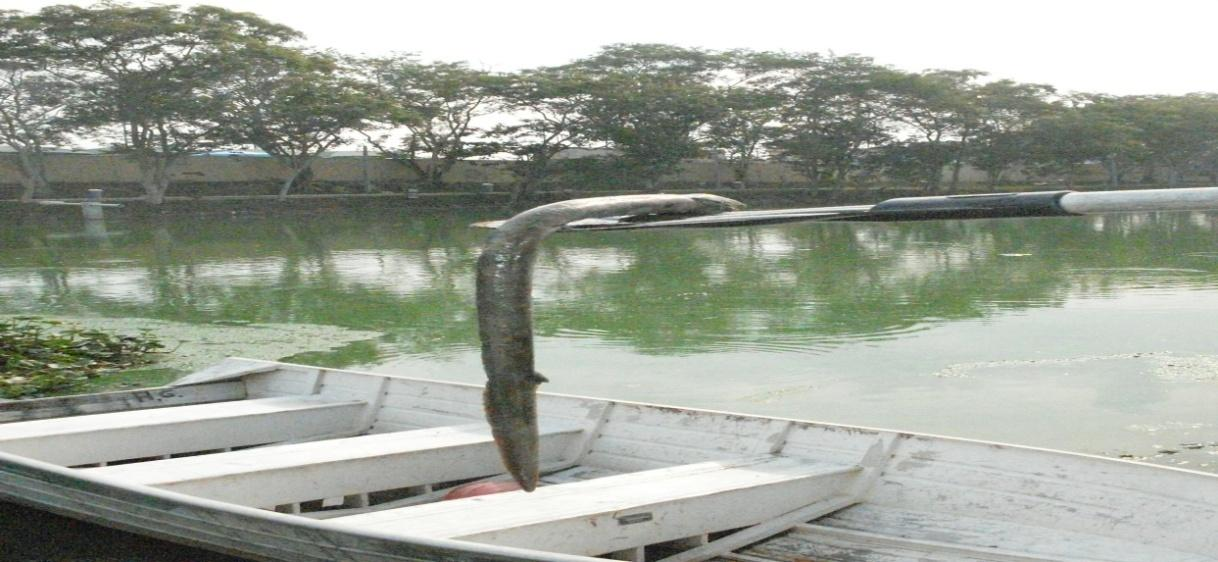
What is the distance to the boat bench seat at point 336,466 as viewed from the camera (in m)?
2.83

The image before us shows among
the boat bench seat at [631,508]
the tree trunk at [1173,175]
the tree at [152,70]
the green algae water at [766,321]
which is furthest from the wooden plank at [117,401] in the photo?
the tree trunk at [1173,175]

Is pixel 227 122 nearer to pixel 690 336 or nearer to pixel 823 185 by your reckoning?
pixel 823 185

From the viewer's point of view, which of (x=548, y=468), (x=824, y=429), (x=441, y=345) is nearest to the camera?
(x=824, y=429)

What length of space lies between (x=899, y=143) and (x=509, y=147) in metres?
9.33

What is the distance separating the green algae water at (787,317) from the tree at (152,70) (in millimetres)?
7264

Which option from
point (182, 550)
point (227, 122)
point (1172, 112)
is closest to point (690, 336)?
point (182, 550)

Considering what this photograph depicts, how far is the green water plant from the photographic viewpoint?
5664 millimetres

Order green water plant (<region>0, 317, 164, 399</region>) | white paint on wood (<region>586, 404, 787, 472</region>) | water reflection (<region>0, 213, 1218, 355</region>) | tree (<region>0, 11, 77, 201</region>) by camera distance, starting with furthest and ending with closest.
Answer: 1. tree (<region>0, 11, 77, 201</region>)
2. water reflection (<region>0, 213, 1218, 355</region>)
3. green water plant (<region>0, 317, 164, 399</region>)
4. white paint on wood (<region>586, 404, 787, 472</region>)

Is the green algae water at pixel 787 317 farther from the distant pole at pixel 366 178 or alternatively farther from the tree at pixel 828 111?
the tree at pixel 828 111

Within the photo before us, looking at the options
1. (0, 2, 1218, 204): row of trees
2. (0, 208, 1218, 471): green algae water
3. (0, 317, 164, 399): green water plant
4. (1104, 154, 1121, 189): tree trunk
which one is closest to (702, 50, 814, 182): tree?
(0, 2, 1218, 204): row of trees

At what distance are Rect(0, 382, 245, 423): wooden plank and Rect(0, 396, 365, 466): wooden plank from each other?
0.16m

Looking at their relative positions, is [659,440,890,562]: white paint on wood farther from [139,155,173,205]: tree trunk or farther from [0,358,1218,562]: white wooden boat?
[139,155,173,205]: tree trunk

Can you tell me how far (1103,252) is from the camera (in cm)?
1275

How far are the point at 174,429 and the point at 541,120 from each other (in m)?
24.5
